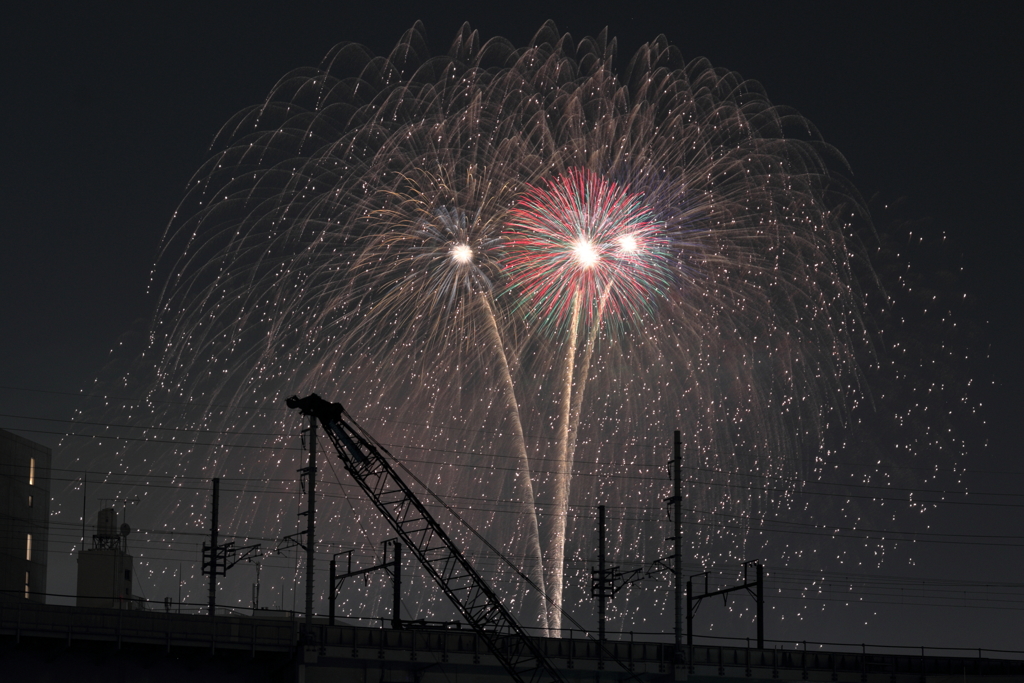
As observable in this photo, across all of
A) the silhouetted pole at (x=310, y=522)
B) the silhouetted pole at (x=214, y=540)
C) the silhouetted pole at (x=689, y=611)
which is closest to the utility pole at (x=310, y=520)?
the silhouetted pole at (x=310, y=522)

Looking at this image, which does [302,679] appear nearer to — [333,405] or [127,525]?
[333,405]

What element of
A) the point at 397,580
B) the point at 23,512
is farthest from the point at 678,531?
the point at 23,512

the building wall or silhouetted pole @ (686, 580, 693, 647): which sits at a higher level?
the building wall

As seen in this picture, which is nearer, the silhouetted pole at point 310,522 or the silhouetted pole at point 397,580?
the silhouetted pole at point 310,522

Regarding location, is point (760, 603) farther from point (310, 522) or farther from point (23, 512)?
Answer: point (23, 512)

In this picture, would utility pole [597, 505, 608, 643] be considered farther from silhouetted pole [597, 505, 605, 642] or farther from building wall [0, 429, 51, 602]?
building wall [0, 429, 51, 602]

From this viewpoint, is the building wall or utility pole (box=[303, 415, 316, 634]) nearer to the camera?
utility pole (box=[303, 415, 316, 634])

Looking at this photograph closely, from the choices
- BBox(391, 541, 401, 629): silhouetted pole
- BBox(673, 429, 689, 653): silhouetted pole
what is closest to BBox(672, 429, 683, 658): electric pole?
BBox(673, 429, 689, 653): silhouetted pole

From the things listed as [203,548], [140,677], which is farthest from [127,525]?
[140,677]

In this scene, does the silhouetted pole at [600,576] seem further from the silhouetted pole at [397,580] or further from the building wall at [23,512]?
the building wall at [23,512]
